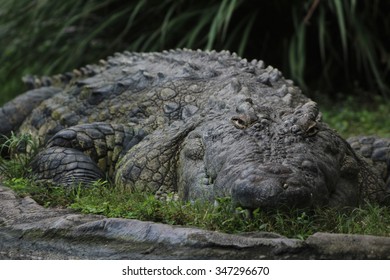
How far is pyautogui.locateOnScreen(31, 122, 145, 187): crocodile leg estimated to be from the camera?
5859 millimetres

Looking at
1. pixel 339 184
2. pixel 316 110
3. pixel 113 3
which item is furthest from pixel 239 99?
pixel 113 3

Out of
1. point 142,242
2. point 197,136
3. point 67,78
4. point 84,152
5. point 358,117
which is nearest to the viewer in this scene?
point 142,242

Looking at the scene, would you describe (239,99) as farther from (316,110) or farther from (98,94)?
(98,94)

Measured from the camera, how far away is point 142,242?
4.26 meters

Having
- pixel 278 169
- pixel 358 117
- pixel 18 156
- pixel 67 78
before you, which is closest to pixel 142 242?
pixel 278 169

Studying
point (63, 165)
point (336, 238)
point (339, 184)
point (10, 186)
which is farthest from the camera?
point (63, 165)

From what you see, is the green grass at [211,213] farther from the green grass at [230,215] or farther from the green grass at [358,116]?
the green grass at [358,116]

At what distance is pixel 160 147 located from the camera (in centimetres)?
573

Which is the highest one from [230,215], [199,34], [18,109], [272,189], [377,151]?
[199,34]

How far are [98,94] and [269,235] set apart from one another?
9.83 feet

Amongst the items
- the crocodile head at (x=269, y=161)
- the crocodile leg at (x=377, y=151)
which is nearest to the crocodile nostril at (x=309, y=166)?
the crocodile head at (x=269, y=161)

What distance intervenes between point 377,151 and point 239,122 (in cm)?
167

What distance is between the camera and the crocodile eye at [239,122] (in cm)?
508

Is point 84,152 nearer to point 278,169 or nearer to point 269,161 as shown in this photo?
point 269,161
